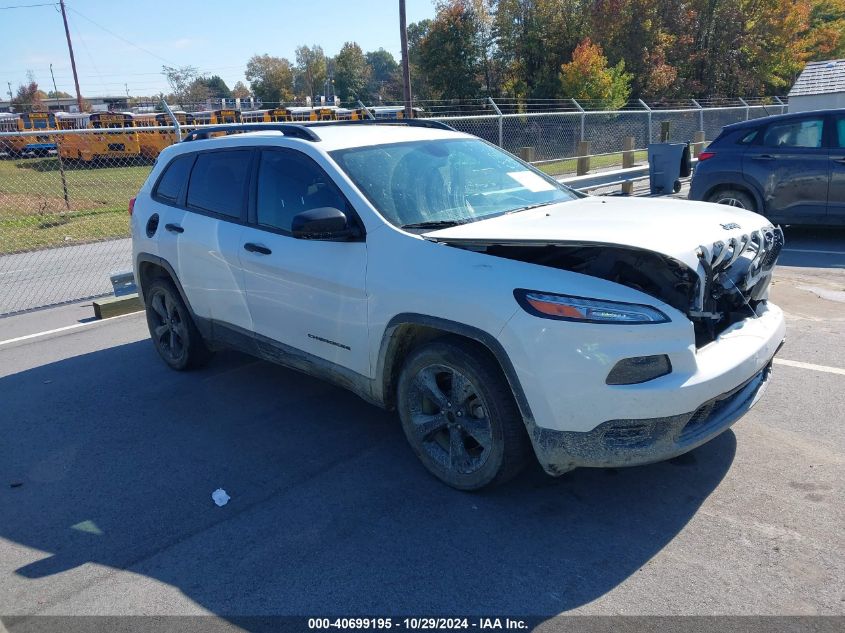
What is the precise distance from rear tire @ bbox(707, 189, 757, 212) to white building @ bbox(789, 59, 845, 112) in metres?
13.6

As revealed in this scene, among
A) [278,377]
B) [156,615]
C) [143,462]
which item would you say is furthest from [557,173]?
[156,615]

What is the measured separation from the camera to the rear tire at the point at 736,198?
9688mm

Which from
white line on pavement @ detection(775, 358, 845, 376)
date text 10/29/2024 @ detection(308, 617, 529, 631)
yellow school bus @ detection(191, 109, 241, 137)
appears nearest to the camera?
date text 10/29/2024 @ detection(308, 617, 529, 631)

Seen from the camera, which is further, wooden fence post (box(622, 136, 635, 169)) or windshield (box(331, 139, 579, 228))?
wooden fence post (box(622, 136, 635, 169))

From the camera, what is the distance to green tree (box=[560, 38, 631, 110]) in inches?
1355

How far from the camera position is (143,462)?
14.5 ft

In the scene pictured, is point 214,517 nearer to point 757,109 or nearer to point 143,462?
point 143,462

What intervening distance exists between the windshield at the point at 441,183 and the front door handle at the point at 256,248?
0.76 meters

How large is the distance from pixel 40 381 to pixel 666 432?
5115 mm

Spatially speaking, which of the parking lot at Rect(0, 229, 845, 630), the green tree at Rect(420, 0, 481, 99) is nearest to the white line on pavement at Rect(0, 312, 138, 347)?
the parking lot at Rect(0, 229, 845, 630)

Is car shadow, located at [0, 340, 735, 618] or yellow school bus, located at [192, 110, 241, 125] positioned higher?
yellow school bus, located at [192, 110, 241, 125]

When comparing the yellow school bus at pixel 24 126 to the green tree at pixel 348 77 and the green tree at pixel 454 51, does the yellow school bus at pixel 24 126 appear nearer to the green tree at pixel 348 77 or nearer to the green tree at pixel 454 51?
the green tree at pixel 454 51

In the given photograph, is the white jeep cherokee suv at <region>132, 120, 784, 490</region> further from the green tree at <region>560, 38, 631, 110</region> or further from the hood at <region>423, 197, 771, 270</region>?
the green tree at <region>560, 38, 631, 110</region>

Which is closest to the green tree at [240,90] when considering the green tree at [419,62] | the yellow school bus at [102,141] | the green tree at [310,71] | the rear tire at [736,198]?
the green tree at [310,71]
